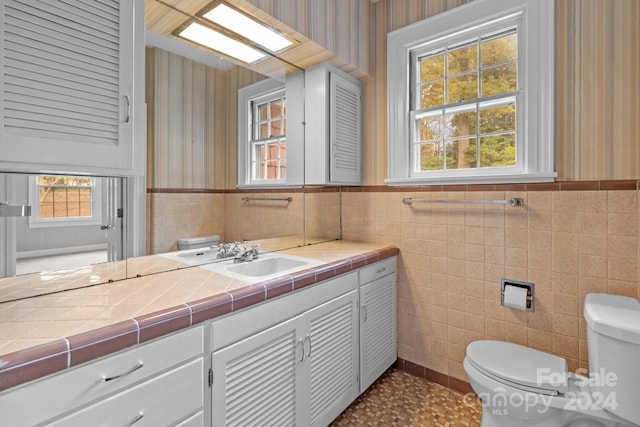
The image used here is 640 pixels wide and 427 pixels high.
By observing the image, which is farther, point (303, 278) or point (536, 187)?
point (536, 187)

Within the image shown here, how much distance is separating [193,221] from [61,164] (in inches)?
28.0

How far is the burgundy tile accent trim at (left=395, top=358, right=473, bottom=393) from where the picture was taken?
2.07 m

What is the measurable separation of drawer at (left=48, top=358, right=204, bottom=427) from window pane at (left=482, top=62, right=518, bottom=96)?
217 cm

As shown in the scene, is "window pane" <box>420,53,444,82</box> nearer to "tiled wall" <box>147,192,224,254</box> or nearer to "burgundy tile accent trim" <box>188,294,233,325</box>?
"tiled wall" <box>147,192,224,254</box>

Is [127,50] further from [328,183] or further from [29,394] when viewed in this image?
[328,183]

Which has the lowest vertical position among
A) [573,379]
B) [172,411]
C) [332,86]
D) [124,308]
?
[573,379]

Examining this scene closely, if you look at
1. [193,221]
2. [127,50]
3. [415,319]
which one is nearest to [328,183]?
[193,221]

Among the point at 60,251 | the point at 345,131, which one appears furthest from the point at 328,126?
the point at 60,251

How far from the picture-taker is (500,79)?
6.53 ft

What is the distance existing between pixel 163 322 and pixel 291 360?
26.1 inches

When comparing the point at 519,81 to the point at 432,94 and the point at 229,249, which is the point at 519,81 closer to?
the point at 432,94

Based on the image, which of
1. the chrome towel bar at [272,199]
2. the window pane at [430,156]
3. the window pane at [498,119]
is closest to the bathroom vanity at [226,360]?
the chrome towel bar at [272,199]

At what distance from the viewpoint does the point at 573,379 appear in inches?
57.9

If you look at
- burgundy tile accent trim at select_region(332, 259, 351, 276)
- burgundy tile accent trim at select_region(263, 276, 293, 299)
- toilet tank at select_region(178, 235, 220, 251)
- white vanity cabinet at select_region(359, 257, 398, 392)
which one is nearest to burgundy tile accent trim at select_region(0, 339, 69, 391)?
burgundy tile accent trim at select_region(263, 276, 293, 299)
